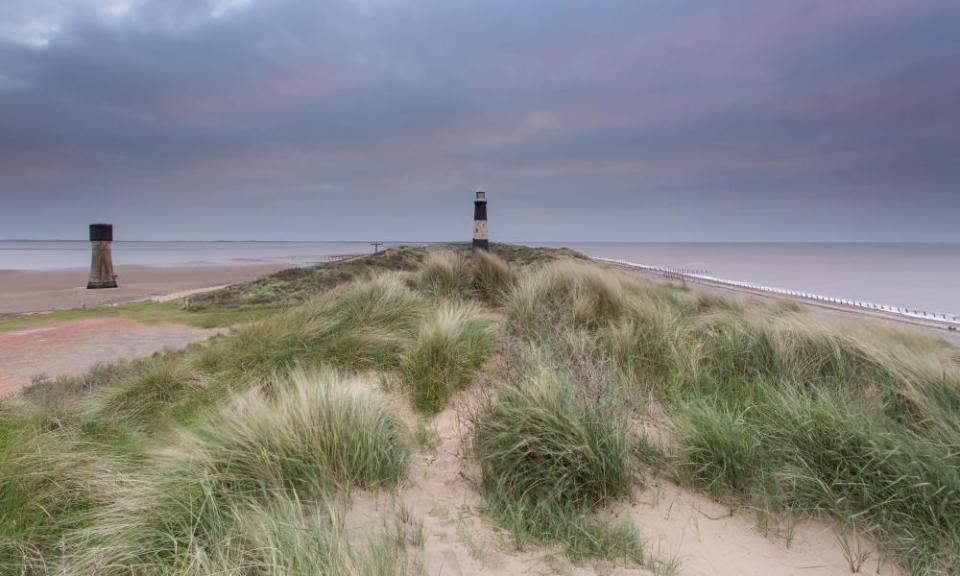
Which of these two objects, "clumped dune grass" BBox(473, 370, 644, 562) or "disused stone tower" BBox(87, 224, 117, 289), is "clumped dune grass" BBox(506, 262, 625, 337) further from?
"disused stone tower" BBox(87, 224, 117, 289)

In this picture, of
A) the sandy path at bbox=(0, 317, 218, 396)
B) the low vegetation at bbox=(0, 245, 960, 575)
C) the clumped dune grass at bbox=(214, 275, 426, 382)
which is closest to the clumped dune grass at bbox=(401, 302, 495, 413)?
the low vegetation at bbox=(0, 245, 960, 575)

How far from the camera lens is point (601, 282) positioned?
657 cm

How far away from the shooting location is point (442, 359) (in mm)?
4312

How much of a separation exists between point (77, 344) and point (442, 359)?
19.5ft

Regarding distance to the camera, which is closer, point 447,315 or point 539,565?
point 539,565

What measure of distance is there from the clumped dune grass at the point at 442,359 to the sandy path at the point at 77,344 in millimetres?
3946

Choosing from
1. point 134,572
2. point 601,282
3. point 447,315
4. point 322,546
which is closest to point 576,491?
point 322,546

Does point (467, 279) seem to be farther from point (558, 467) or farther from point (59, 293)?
point (59, 293)

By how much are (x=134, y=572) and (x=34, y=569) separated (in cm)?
50

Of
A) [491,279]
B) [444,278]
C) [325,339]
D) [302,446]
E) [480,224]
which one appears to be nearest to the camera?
[302,446]

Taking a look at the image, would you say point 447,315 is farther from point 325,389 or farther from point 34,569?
point 34,569

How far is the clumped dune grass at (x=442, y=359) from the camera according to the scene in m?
3.94

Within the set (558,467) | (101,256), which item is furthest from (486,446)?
(101,256)

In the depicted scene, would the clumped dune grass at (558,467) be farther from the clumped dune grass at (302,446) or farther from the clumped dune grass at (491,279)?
the clumped dune grass at (491,279)
